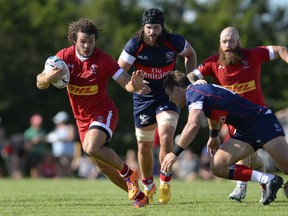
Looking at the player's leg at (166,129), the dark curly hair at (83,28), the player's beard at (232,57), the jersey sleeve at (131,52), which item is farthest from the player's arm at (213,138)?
the dark curly hair at (83,28)

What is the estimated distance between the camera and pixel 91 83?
32.3ft

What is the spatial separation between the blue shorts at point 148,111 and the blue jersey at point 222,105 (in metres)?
1.72

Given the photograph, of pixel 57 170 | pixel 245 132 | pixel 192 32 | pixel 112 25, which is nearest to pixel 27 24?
pixel 112 25

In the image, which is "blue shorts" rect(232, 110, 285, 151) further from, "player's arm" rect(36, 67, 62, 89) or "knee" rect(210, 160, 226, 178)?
"player's arm" rect(36, 67, 62, 89)

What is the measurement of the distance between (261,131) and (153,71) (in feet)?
7.49

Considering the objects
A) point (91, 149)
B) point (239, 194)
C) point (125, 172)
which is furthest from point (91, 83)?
point (239, 194)

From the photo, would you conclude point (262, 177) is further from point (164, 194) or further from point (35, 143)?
point (35, 143)

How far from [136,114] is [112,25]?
1077 inches

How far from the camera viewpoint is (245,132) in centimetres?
918

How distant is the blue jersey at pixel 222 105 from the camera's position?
8930 millimetres

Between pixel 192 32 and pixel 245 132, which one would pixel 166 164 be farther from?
pixel 192 32

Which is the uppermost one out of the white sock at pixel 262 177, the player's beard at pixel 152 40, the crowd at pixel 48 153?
the player's beard at pixel 152 40

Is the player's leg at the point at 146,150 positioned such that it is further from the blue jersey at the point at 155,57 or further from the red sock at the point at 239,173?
the red sock at the point at 239,173

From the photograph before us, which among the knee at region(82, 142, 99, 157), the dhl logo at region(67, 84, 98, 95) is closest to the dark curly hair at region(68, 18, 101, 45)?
the dhl logo at region(67, 84, 98, 95)
